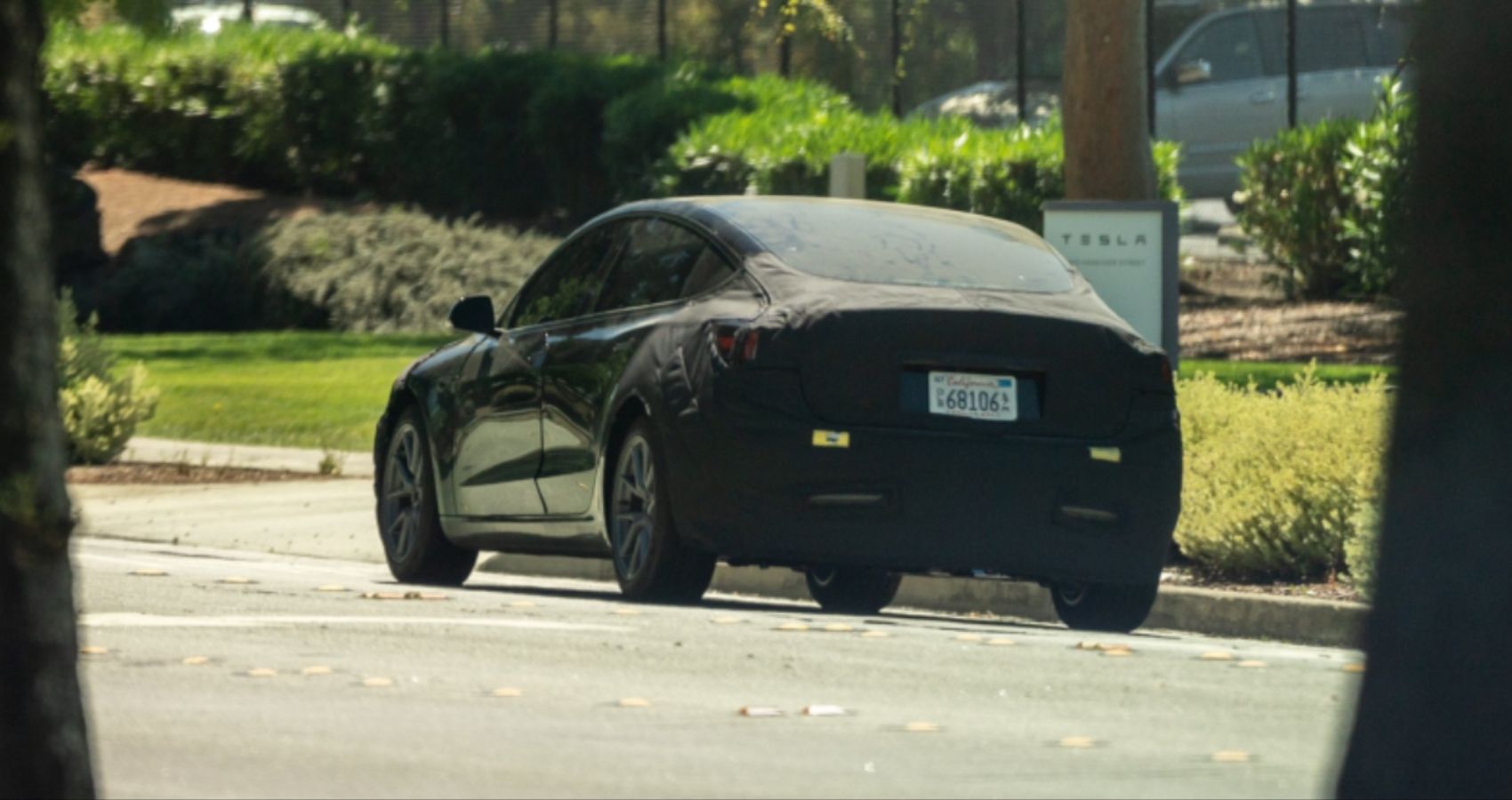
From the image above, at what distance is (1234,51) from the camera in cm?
2614

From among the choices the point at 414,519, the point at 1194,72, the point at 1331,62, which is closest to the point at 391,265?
the point at 1194,72

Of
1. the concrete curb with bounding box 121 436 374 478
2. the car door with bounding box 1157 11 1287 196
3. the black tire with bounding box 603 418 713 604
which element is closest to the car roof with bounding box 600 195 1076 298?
the black tire with bounding box 603 418 713 604

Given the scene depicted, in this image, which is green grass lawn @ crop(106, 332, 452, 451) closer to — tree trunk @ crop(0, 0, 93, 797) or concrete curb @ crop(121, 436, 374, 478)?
concrete curb @ crop(121, 436, 374, 478)

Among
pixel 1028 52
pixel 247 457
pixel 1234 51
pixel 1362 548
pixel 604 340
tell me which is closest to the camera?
pixel 604 340

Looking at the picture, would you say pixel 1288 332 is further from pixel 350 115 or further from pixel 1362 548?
pixel 350 115

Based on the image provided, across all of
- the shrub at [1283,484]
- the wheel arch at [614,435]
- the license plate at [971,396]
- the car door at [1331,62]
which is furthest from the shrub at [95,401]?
the car door at [1331,62]

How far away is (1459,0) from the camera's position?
4941 mm

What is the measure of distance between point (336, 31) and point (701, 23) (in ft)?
16.0

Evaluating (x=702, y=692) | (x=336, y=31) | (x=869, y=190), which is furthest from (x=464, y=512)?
(x=336, y=31)

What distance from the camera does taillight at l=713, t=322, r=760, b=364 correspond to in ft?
30.0

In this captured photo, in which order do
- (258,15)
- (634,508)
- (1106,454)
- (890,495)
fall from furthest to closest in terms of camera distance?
1. (258,15)
2. (634,508)
3. (1106,454)
4. (890,495)

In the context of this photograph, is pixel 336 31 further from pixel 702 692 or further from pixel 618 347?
pixel 702 692

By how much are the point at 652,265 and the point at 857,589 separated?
1.67 m

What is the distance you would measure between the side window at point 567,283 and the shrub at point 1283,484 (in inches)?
110
